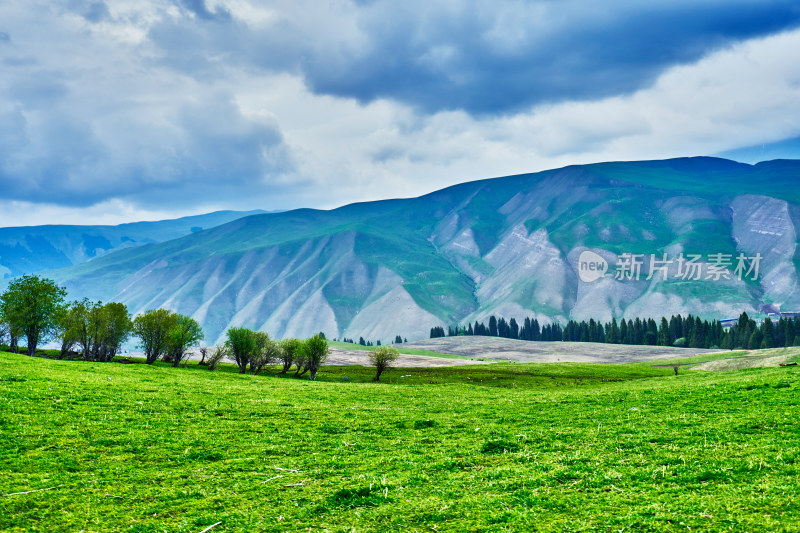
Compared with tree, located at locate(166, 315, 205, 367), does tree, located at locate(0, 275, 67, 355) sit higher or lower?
higher

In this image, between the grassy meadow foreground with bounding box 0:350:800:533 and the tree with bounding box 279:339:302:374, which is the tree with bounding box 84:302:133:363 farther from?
the grassy meadow foreground with bounding box 0:350:800:533

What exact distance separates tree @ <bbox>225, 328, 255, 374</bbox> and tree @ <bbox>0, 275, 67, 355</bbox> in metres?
33.8

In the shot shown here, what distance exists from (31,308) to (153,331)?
2268cm

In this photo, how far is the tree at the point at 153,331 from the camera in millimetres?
111438

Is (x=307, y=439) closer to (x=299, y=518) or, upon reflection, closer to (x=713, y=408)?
(x=299, y=518)

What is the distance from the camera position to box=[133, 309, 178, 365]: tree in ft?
366

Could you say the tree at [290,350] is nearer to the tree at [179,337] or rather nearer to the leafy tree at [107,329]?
the tree at [179,337]

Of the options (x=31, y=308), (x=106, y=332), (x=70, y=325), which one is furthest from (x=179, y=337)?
(x=31, y=308)

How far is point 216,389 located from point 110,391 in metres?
9.69

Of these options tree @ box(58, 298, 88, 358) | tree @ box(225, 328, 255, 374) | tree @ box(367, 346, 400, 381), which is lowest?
tree @ box(367, 346, 400, 381)

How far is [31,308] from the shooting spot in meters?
98.1

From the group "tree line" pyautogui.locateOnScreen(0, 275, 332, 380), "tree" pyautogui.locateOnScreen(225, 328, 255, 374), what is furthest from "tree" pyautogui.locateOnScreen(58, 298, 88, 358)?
"tree" pyautogui.locateOnScreen(225, 328, 255, 374)

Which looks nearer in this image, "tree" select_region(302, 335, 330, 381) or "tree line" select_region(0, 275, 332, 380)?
"tree line" select_region(0, 275, 332, 380)

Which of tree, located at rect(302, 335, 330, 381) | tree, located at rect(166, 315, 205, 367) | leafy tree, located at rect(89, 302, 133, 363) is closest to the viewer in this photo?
tree, located at rect(302, 335, 330, 381)
